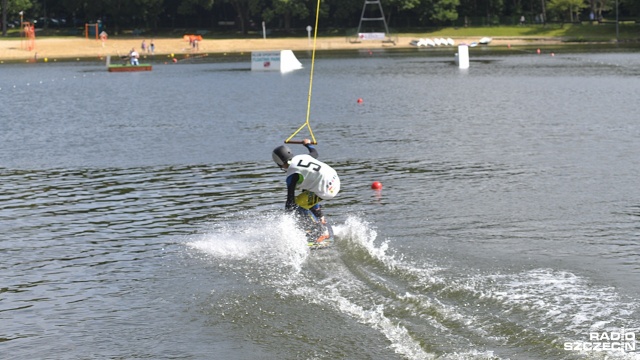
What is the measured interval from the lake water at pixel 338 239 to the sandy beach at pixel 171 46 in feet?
244

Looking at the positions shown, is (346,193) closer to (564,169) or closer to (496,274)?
(564,169)

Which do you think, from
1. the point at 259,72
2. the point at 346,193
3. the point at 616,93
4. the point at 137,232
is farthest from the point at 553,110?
the point at 259,72

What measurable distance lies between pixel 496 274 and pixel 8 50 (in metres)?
109

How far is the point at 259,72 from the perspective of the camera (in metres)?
79.0

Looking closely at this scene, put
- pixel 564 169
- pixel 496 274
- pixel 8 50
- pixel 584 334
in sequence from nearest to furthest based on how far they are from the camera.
Result: pixel 584 334 → pixel 496 274 → pixel 564 169 → pixel 8 50

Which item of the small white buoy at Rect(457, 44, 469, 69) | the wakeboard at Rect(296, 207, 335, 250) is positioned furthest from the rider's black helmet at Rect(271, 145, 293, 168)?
the small white buoy at Rect(457, 44, 469, 69)

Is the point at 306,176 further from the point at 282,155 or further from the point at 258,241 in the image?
the point at 258,241

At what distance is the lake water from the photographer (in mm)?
12766

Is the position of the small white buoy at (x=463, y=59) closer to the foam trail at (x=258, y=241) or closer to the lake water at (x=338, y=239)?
the lake water at (x=338, y=239)

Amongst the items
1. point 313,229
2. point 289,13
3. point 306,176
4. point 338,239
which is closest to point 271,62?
point 289,13

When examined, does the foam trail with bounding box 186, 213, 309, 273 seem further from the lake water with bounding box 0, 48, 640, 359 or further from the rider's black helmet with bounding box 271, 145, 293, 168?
the rider's black helmet with bounding box 271, 145, 293, 168

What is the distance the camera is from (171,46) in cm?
12175

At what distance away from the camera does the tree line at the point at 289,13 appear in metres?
133

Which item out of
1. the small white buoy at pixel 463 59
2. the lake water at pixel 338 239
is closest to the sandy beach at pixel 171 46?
the small white buoy at pixel 463 59
